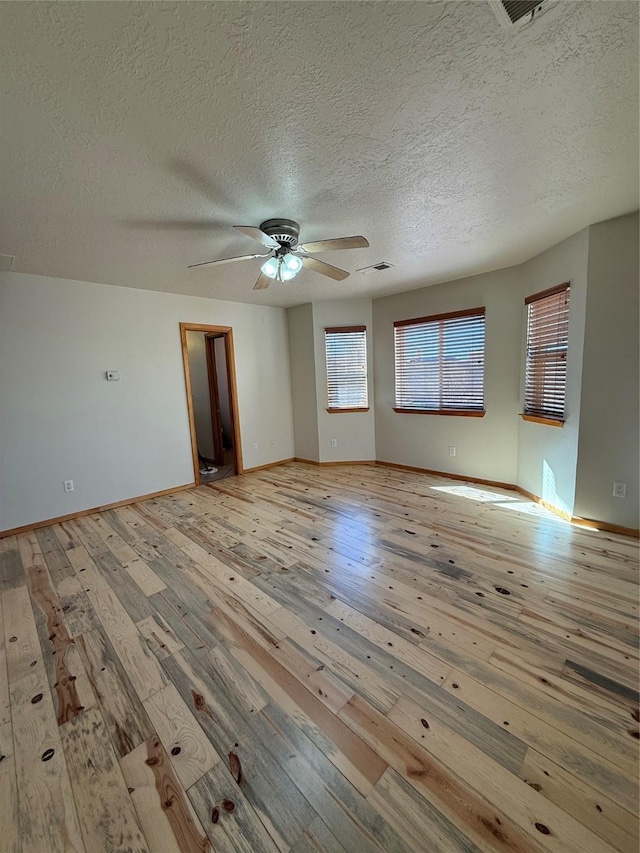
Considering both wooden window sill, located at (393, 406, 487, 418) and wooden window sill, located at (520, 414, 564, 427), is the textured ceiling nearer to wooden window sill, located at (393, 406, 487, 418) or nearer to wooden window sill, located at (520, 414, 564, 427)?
wooden window sill, located at (520, 414, 564, 427)

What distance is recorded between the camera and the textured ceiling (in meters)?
1.07

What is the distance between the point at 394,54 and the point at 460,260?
252cm

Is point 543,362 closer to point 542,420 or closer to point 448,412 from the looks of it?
point 542,420

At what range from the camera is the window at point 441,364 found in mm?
4066

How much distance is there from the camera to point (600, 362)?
269 cm

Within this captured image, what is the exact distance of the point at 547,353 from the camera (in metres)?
3.27

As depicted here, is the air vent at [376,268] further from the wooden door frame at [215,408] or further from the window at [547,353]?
the wooden door frame at [215,408]

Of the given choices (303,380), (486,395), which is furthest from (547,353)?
(303,380)

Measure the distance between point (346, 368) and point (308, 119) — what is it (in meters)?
3.73

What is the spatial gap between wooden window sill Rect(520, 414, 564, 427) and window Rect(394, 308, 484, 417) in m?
0.54

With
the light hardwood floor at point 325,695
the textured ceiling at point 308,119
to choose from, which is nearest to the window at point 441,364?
the textured ceiling at point 308,119

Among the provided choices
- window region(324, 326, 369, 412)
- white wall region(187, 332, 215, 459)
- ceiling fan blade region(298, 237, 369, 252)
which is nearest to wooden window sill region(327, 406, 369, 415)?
window region(324, 326, 369, 412)

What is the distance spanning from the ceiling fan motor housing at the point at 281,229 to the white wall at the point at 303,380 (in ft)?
8.80

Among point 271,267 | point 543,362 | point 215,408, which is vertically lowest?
point 215,408
